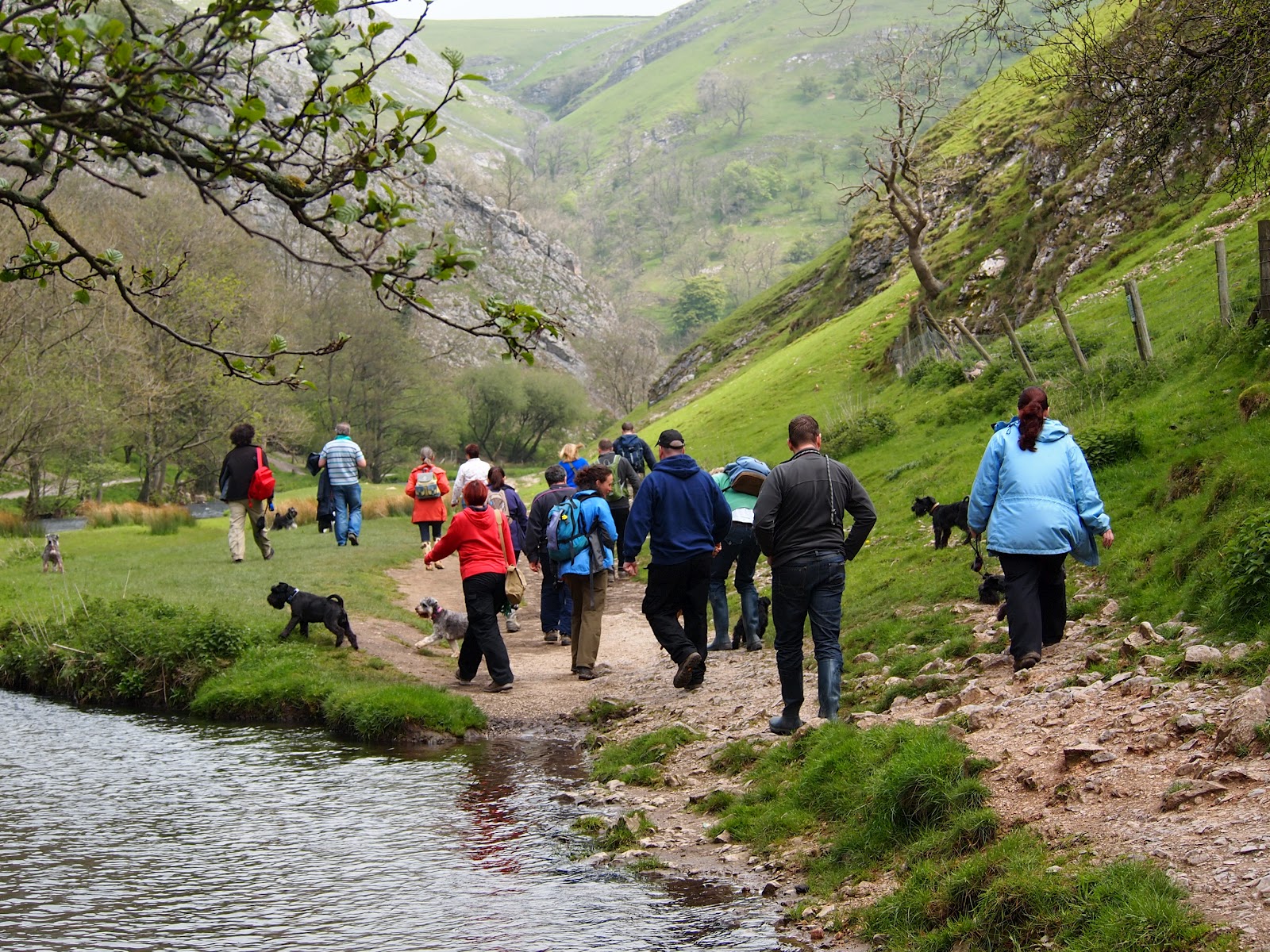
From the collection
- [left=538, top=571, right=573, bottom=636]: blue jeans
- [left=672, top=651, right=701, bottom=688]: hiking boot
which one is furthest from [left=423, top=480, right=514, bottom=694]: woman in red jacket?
[left=538, top=571, right=573, bottom=636]: blue jeans

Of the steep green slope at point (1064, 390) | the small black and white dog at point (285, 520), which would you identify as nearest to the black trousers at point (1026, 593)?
the steep green slope at point (1064, 390)

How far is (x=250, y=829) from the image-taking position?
880 cm

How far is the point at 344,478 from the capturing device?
75.8 ft

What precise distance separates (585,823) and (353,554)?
1499cm

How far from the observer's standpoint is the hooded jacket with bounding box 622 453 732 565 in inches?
440

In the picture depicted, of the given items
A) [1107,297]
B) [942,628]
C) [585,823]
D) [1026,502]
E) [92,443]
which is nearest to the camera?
[585,823]

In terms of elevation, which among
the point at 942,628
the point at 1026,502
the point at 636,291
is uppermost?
the point at 636,291

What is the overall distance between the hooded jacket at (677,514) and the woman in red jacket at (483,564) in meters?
1.97

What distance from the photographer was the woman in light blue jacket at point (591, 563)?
12836 mm

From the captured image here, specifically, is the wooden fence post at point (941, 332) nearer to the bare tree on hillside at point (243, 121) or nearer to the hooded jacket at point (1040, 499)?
the hooded jacket at point (1040, 499)

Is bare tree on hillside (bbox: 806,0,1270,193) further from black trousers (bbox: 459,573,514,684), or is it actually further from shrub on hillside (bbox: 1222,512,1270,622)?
black trousers (bbox: 459,573,514,684)

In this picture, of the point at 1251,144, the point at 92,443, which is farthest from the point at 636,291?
the point at 1251,144

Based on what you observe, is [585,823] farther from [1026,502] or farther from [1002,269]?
[1002,269]

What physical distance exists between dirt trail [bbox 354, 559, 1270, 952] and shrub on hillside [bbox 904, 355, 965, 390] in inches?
547
